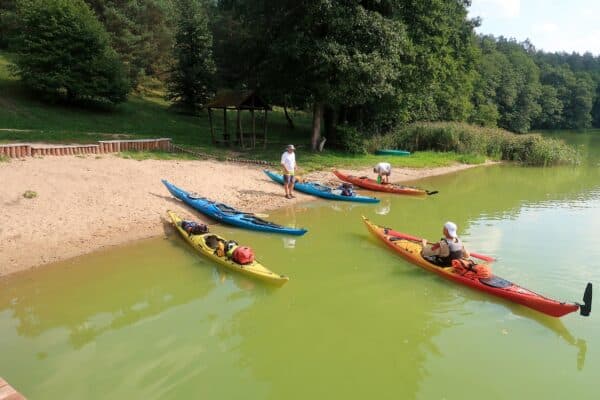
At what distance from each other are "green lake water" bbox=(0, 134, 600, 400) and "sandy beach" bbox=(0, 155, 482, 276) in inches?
29.8

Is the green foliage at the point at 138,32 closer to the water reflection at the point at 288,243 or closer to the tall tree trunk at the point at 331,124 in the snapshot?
the tall tree trunk at the point at 331,124

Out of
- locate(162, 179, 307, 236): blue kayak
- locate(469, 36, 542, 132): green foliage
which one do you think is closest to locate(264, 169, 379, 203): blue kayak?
locate(162, 179, 307, 236): blue kayak

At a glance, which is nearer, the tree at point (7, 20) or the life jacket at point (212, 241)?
the life jacket at point (212, 241)

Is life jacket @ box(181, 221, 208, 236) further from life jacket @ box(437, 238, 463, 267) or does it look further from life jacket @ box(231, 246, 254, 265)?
life jacket @ box(437, 238, 463, 267)

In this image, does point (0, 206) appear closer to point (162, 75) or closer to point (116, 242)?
point (116, 242)

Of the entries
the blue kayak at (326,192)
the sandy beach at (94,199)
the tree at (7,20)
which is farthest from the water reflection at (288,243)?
the tree at (7,20)

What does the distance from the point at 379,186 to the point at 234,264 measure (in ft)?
34.4

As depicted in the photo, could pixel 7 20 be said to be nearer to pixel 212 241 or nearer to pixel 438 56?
pixel 438 56

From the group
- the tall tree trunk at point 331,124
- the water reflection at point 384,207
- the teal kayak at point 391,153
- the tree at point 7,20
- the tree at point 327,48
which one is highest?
the tree at point 7,20

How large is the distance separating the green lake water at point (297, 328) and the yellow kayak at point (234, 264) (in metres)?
0.21

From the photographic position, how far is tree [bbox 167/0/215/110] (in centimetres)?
3350

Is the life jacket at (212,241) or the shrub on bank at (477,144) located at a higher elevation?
the shrub on bank at (477,144)

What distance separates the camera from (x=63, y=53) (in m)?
26.7

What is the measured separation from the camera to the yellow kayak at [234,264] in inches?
352
